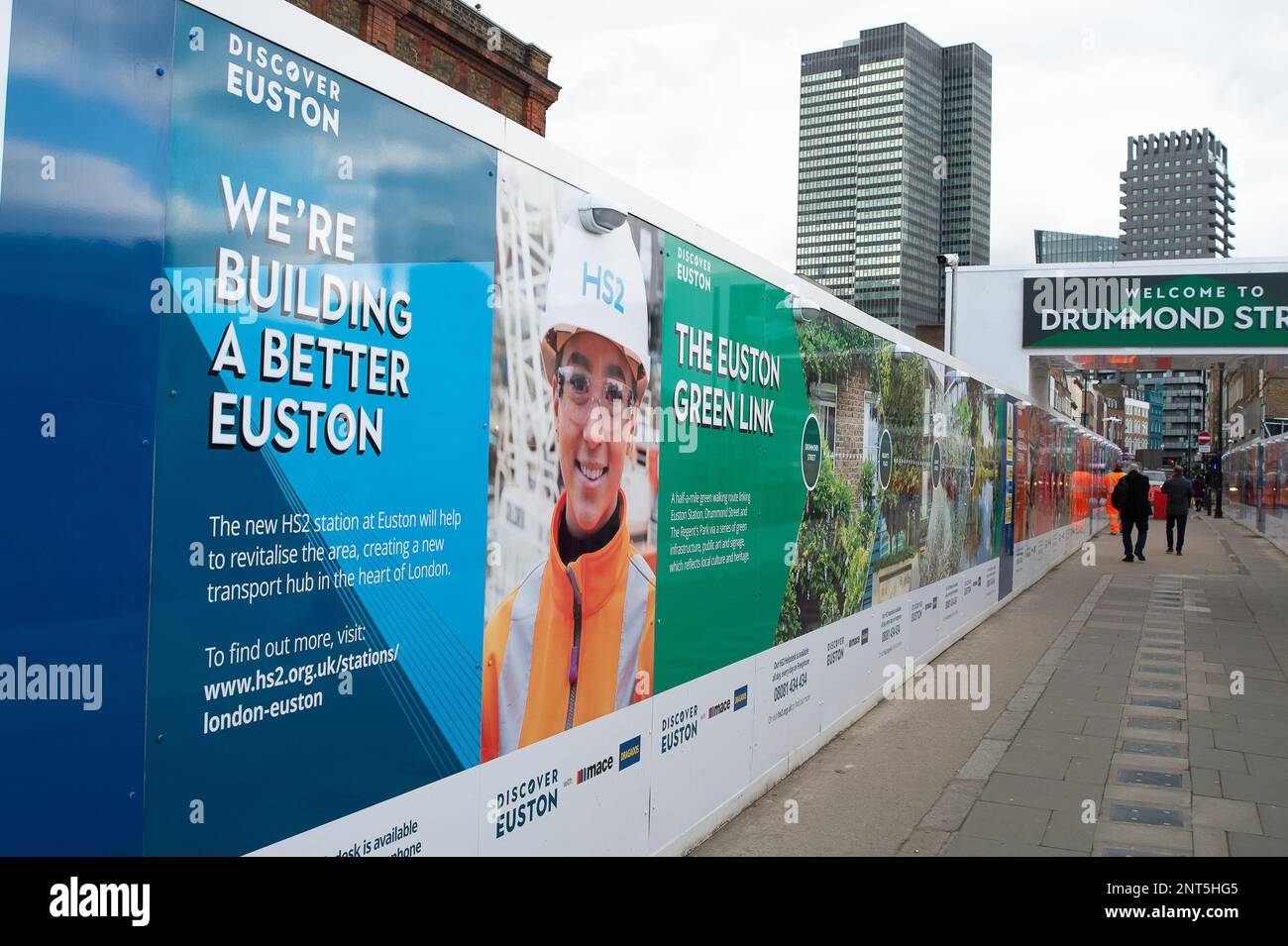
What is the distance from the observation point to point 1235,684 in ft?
30.5

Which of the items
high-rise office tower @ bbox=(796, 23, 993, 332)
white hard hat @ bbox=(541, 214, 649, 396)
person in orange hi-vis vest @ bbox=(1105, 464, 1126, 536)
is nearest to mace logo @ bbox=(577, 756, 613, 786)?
white hard hat @ bbox=(541, 214, 649, 396)

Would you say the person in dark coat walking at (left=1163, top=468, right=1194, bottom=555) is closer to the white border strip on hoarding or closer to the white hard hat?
the white border strip on hoarding

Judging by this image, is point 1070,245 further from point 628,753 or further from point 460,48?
point 628,753

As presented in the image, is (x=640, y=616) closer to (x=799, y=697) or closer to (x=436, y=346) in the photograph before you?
(x=436, y=346)

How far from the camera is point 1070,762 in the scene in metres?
6.72

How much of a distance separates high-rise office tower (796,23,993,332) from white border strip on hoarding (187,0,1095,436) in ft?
249

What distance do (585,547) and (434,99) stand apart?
164 cm

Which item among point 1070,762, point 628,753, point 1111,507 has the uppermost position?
point 1111,507

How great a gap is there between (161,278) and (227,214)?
0.24m

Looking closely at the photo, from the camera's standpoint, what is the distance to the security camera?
3.84 metres

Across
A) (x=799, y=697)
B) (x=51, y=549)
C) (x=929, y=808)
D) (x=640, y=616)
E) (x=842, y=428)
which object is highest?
(x=842, y=428)
